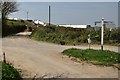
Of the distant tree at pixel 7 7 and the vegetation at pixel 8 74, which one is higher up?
the distant tree at pixel 7 7

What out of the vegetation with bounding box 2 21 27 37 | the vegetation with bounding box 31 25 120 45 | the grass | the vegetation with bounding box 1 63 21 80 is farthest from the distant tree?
the vegetation with bounding box 1 63 21 80

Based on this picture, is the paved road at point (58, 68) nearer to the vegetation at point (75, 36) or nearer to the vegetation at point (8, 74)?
the vegetation at point (8, 74)

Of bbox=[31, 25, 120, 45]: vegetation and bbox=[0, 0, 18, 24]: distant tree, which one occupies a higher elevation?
bbox=[0, 0, 18, 24]: distant tree

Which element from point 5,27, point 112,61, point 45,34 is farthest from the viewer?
point 5,27

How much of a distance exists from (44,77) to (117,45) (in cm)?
1565

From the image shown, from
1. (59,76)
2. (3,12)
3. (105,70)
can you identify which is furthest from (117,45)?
(3,12)

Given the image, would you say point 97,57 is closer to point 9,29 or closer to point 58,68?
point 58,68

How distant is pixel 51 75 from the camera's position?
13.9 m

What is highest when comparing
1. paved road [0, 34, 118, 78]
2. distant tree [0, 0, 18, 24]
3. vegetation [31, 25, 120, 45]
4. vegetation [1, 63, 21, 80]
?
distant tree [0, 0, 18, 24]

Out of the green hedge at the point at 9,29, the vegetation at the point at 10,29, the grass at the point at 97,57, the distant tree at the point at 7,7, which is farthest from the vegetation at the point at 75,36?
the distant tree at the point at 7,7

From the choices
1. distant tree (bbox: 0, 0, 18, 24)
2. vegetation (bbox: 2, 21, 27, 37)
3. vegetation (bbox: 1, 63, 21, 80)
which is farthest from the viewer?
distant tree (bbox: 0, 0, 18, 24)

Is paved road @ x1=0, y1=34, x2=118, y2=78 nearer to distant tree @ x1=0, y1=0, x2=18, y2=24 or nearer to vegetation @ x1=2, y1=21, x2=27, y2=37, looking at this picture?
vegetation @ x1=2, y1=21, x2=27, y2=37

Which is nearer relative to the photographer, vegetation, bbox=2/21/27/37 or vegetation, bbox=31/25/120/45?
vegetation, bbox=31/25/120/45

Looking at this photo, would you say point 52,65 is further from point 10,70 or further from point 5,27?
point 5,27
